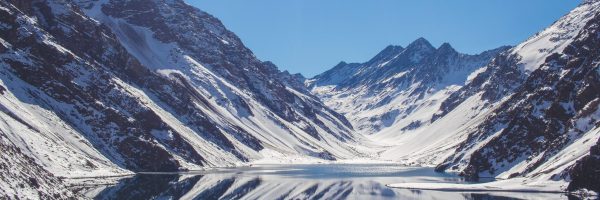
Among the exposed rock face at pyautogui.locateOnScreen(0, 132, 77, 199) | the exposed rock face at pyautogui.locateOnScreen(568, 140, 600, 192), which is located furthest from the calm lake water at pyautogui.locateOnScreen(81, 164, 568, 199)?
the exposed rock face at pyautogui.locateOnScreen(0, 132, 77, 199)

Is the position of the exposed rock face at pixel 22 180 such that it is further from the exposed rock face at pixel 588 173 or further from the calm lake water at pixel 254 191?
the exposed rock face at pixel 588 173

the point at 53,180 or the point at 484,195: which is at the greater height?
the point at 484,195

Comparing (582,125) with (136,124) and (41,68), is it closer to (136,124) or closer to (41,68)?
(136,124)

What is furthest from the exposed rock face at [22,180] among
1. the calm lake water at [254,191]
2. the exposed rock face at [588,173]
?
the exposed rock face at [588,173]

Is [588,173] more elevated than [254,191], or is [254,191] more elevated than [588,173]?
[588,173]

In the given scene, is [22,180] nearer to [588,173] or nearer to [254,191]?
[254,191]

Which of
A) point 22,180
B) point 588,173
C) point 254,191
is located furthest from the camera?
point 254,191

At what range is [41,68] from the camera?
183m

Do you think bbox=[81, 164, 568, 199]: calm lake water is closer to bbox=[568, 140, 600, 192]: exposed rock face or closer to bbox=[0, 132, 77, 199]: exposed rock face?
bbox=[568, 140, 600, 192]: exposed rock face

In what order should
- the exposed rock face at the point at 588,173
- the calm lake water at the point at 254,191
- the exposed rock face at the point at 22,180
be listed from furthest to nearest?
the calm lake water at the point at 254,191, the exposed rock face at the point at 588,173, the exposed rock face at the point at 22,180

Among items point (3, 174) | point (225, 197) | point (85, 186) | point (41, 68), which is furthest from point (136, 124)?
point (3, 174)

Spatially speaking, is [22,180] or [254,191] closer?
[22,180]

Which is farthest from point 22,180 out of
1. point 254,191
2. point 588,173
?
point 588,173

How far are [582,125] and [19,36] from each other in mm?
169512
